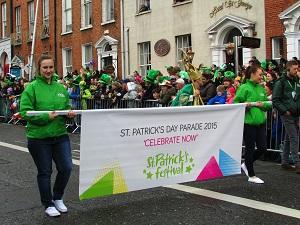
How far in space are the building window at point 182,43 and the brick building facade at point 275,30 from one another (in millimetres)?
4374

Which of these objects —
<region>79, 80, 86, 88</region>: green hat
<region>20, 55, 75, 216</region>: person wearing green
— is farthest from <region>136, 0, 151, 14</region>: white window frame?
<region>20, 55, 75, 216</region>: person wearing green

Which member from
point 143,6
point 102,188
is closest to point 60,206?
point 102,188

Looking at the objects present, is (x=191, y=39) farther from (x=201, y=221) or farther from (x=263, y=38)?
(x=201, y=221)

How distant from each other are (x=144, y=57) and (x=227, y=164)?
16.7m

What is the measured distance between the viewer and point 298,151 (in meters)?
9.12

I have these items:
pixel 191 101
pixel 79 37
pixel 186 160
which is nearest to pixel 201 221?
pixel 186 160

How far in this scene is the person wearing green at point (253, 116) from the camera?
7754 mm

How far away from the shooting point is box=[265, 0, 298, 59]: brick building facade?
16.8 m

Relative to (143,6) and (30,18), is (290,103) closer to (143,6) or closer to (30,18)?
(143,6)

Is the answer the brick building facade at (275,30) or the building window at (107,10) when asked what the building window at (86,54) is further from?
the brick building facade at (275,30)

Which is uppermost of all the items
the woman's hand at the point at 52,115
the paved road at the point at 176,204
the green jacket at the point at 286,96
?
the green jacket at the point at 286,96

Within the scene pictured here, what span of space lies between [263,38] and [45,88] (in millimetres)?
12655

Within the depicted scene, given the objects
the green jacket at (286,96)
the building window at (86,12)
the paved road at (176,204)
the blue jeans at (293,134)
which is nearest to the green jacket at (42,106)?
the paved road at (176,204)

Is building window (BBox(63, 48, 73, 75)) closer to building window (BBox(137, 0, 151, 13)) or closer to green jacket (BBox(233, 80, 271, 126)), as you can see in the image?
building window (BBox(137, 0, 151, 13))
